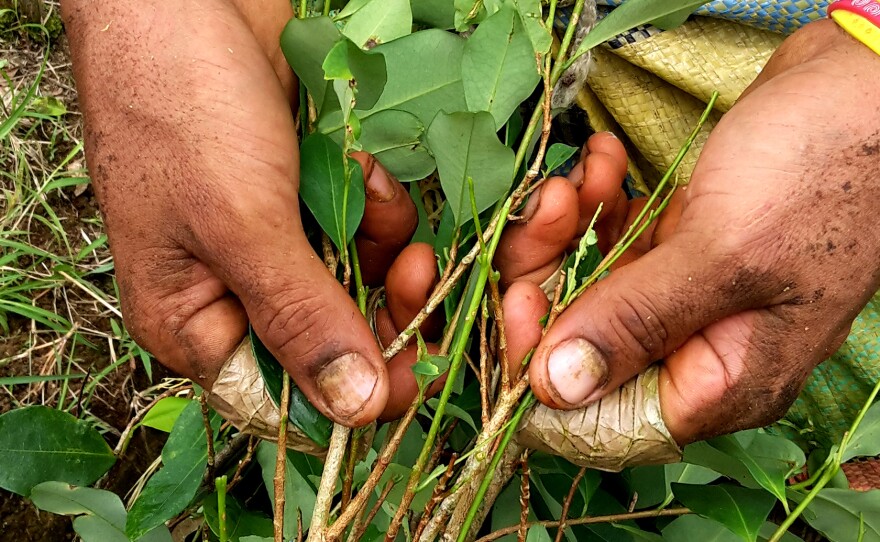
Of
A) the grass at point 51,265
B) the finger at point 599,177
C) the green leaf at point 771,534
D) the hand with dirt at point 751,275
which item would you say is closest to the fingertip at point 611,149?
the finger at point 599,177

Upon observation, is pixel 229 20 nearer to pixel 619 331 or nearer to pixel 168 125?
pixel 168 125

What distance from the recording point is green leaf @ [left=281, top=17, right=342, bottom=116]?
673 mm

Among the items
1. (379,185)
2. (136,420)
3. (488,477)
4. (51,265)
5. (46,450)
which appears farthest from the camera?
(51,265)

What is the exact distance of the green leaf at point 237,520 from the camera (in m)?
0.84

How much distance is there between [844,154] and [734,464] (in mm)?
320

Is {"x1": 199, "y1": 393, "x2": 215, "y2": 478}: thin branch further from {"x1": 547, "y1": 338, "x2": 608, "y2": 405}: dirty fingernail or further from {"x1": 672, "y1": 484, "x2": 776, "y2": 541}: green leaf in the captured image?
{"x1": 672, "y1": 484, "x2": 776, "y2": 541}: green leaf

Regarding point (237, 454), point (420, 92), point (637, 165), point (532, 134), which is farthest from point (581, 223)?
point (237, 454)

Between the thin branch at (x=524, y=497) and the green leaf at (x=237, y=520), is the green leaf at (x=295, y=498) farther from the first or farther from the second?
the thin branch at (x=524, y=497)

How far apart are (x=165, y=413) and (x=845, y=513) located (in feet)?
2.97

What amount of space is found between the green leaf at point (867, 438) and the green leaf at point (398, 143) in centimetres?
57

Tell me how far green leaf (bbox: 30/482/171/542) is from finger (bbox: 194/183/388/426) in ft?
1.10

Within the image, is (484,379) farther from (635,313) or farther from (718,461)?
A: (718,461)

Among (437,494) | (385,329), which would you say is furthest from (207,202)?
(437,494)

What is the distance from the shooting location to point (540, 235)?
30.7 inches
